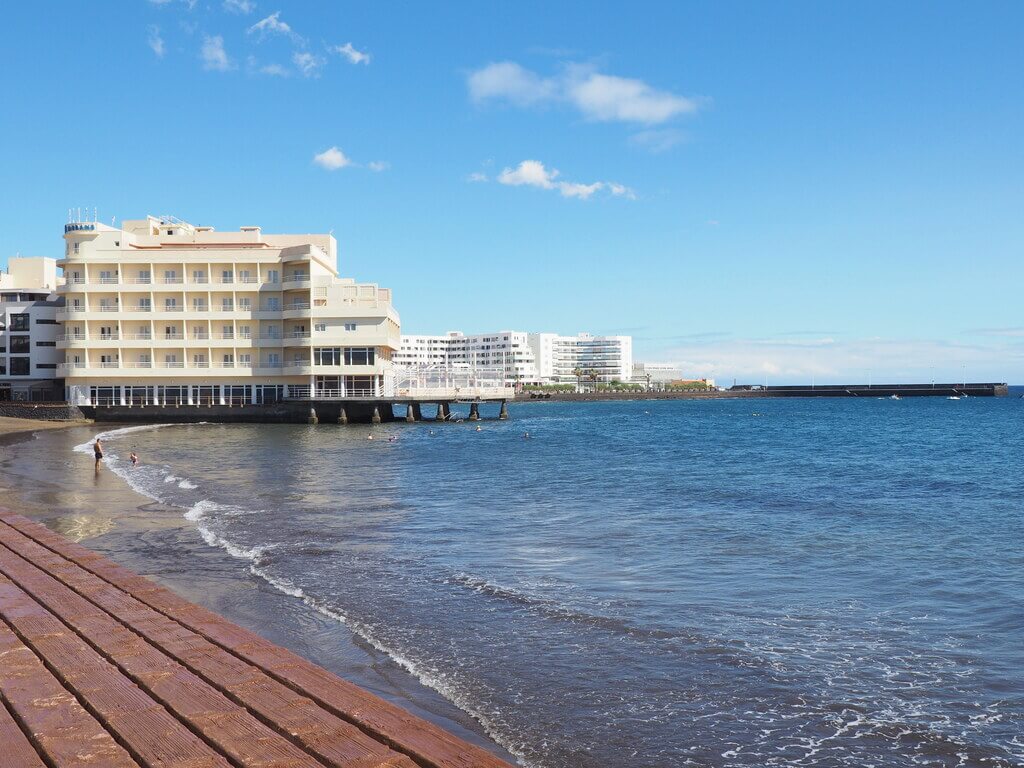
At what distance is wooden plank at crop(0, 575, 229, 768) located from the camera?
5.80 metres

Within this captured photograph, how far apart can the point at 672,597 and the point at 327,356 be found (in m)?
65.0

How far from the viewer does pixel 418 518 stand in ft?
72.6

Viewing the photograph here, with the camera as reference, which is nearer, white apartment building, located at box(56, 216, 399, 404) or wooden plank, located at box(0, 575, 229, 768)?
wooden plank, located at box(0, 575, 229, 768)

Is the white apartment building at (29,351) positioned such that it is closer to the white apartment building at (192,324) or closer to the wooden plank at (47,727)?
the white apartment building at (192,324)

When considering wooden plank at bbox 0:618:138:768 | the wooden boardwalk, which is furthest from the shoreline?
wooden plank at bbox 0:618:138:768

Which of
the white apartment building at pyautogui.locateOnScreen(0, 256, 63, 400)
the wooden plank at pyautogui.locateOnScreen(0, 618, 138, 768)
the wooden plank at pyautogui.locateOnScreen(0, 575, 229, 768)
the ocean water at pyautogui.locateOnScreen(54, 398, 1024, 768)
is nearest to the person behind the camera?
the wooden plank at pyautogui.locateOnScreen(0, 618, 138, 768)

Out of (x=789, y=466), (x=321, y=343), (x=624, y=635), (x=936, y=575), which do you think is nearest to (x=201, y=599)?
(x=624, y=635)

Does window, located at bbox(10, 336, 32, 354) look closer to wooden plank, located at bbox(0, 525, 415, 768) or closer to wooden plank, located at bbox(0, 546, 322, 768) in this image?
wooden plank, located at bbox(0, 525, 415, 768)

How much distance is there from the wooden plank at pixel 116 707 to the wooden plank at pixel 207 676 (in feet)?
0.48

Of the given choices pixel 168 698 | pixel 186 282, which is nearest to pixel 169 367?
pixel 186 282

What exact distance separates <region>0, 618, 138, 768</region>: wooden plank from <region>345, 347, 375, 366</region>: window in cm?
6840

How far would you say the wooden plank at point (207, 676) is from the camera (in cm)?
602

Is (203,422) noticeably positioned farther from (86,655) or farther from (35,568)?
(86,655)

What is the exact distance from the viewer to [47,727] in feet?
20.1
